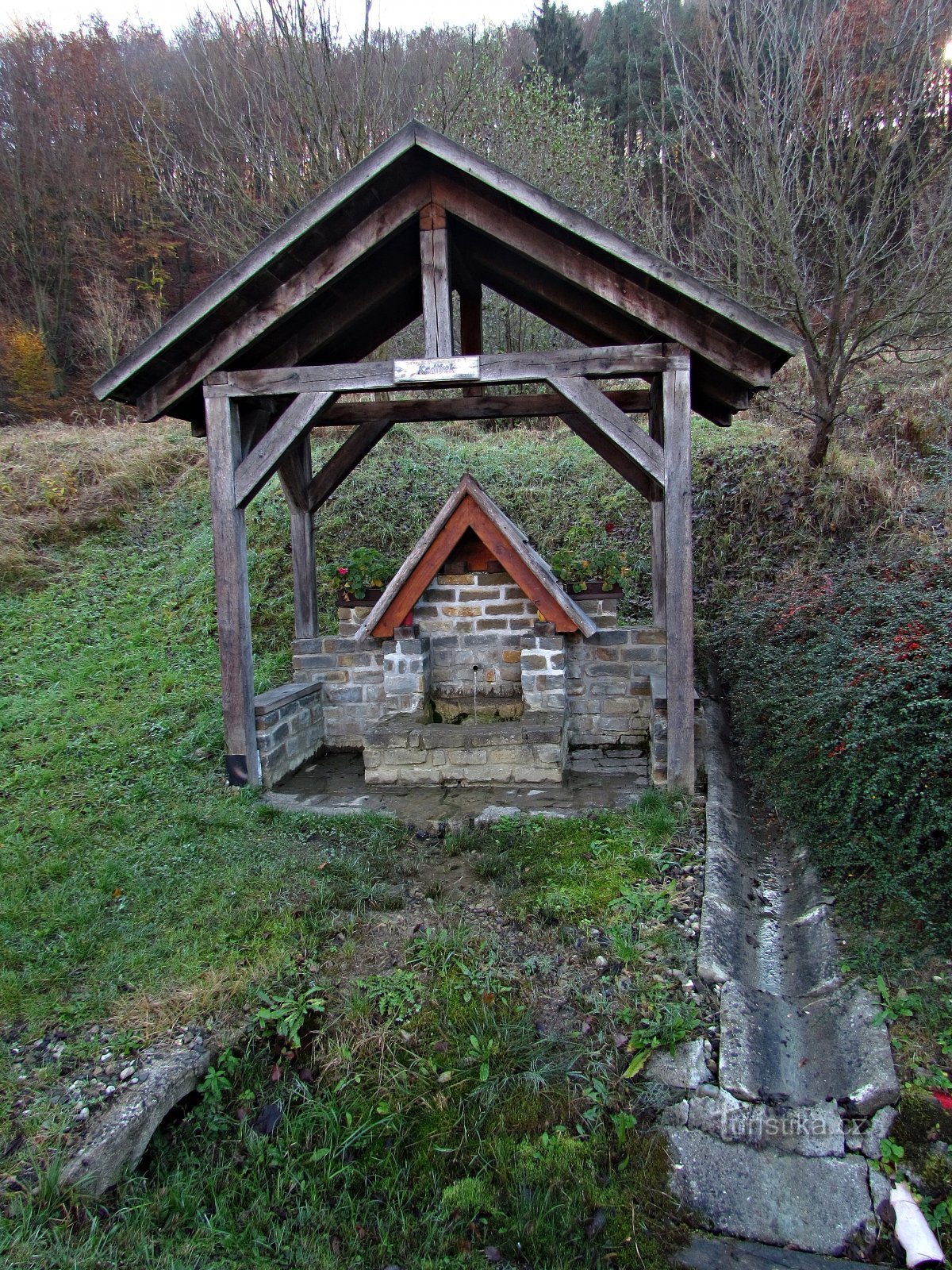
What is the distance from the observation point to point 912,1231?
219 cm

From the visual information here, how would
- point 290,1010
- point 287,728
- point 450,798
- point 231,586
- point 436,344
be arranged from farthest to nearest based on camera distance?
point 287,728 < point 450,798 < point 231,586 < point 436,344 < point 290,1010

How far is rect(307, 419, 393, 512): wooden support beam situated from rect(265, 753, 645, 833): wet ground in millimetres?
2638

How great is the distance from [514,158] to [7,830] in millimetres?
13334

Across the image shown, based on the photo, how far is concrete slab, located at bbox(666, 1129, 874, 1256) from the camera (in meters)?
2.26

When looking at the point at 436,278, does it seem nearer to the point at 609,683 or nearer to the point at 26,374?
the point at 609,683

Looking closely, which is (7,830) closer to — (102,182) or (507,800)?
(507,800)

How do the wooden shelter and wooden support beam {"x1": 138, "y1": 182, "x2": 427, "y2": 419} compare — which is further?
wooden support beam {"x1": 138, "y1": 182, "x2": 427, "y2": 419}

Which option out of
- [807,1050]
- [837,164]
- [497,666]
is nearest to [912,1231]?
[807,1050]

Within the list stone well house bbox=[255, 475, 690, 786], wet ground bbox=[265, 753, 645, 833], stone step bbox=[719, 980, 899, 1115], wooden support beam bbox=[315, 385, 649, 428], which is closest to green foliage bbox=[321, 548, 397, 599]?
stone well house bbox=[255, 475, 690, 786]

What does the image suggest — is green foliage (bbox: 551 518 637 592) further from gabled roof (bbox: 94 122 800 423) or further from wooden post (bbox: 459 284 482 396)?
wooden post (bbox: 459 284 482 396)

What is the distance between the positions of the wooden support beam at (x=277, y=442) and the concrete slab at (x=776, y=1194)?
4550mm

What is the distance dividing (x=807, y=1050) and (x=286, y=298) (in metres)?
5.23

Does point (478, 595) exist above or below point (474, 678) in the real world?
above

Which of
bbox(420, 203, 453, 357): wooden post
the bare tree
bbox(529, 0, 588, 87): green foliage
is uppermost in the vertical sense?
bbox(529, 0, 588, 87): green foliage
